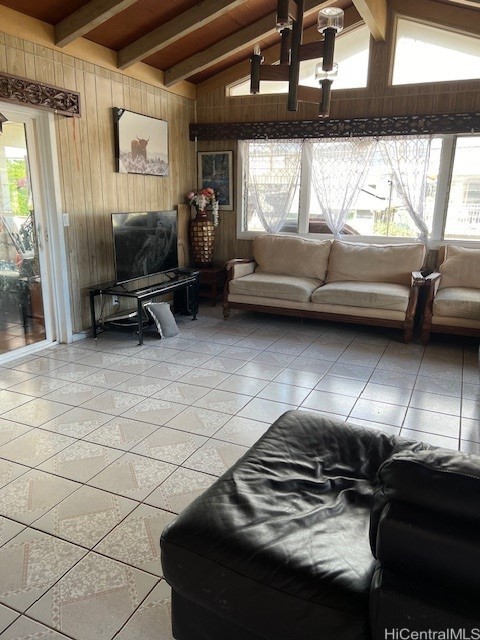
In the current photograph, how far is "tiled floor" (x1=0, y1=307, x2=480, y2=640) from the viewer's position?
5.46 ft

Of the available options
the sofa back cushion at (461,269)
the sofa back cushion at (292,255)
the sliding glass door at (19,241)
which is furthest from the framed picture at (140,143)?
the sofa back cushion at (461,269)

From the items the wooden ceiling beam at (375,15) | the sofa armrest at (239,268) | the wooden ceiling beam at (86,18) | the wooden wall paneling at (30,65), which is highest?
the wooden ceiling beam at (375,15)

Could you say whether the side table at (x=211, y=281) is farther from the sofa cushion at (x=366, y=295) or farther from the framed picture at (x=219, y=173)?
the sofa cushion at (x=366, y=295)

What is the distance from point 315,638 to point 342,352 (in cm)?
333

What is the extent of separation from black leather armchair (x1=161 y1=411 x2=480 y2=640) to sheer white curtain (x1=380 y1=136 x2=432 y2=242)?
399cm

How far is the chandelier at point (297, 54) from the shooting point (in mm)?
2178

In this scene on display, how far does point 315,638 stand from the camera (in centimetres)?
110

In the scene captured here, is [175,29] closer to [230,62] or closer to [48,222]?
[230,62]

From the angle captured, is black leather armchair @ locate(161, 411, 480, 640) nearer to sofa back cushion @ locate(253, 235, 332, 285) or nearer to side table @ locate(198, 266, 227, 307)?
sofa back cushion @ locate(253, 235, 332, 285)

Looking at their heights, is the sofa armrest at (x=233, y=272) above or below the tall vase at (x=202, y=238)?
below

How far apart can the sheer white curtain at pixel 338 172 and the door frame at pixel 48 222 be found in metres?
2.94

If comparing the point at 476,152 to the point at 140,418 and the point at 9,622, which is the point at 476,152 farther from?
the point at 9,622

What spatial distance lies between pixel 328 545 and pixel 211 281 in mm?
→ 4676

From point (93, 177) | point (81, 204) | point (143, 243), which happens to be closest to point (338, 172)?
point (143, 243)
